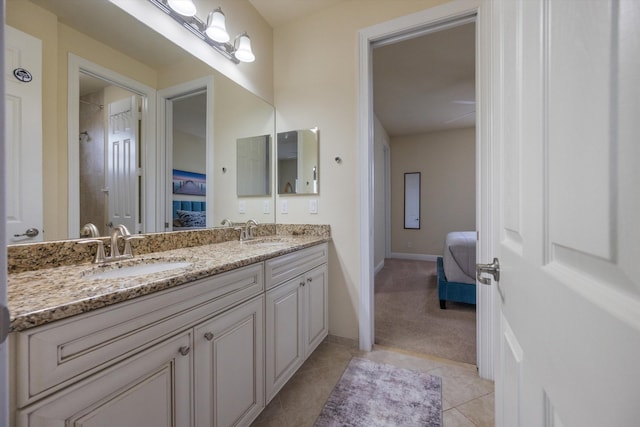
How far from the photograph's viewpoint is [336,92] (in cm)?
209

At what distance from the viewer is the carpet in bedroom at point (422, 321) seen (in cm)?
203

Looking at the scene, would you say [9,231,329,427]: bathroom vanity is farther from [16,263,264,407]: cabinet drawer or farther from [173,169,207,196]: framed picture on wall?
[173,169,207,196]: framed picture on wall

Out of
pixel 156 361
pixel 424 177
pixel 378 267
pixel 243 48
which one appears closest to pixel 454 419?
pixel 156 361

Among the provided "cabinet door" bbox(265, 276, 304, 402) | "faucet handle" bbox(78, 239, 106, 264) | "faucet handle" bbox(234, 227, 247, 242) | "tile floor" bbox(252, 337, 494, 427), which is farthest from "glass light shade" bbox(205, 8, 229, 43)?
"tile floor" bbox(252, 337, 494, 427)

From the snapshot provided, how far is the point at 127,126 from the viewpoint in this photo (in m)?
1.30

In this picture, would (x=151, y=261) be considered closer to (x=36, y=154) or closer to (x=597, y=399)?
(x=36, y=154)

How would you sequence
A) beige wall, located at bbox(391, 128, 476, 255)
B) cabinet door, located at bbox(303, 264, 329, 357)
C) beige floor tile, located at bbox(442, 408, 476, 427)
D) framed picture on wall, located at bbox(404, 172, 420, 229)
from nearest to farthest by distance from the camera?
beige floor tile, located at bbox(442, 408, 476, 427) < cabinet door, located at bbox(303, 264, 329, 357) < beige wall, located at bbox(391, 128, 476, 255) < framed picture on wall, located at bbox(404, 172, 420, 229)

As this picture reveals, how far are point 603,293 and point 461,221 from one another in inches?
219

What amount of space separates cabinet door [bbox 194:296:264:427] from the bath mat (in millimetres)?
417

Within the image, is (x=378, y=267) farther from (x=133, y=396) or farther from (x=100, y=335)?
(x=100, y=335)

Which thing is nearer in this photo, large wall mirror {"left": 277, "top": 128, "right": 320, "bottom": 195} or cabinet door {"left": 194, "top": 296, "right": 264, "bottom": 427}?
cabinet door {"left": 194, "top": 296, "right": 264, "bottom": 427}

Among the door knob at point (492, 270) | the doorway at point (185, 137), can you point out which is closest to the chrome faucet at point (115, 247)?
the doorway at point (185, 137)

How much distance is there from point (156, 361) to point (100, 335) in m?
0.21

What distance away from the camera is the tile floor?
1343 mm
